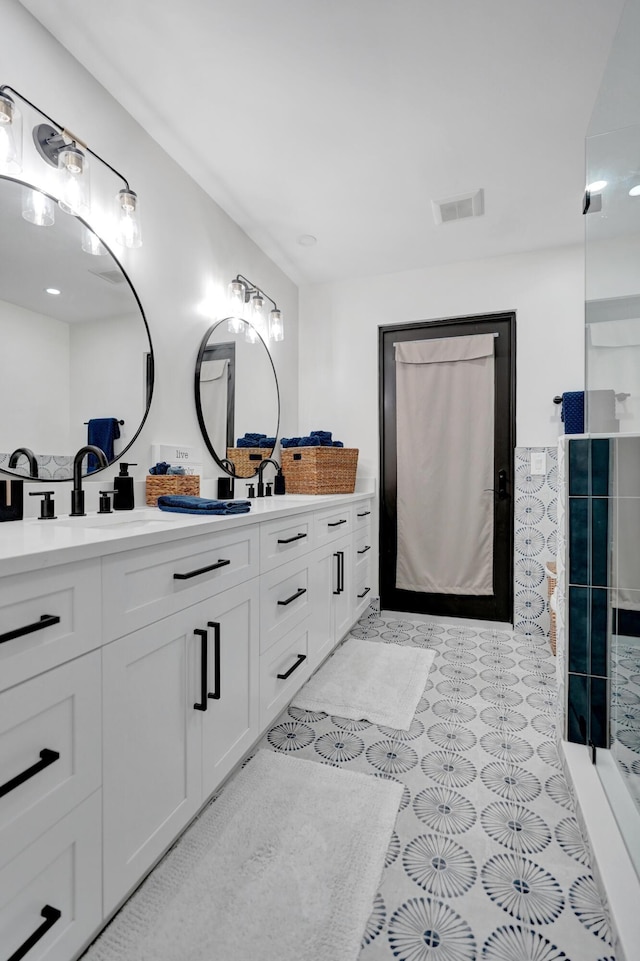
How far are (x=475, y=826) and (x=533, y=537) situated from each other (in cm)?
198

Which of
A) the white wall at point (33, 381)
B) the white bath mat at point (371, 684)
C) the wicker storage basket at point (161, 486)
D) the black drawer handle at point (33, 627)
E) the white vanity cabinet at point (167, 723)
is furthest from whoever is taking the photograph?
the white bath mat at point (371, 684)

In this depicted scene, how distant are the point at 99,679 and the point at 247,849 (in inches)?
28.1

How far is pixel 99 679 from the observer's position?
0.95 meters

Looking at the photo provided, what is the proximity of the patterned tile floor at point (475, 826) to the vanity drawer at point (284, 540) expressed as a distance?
694 mm

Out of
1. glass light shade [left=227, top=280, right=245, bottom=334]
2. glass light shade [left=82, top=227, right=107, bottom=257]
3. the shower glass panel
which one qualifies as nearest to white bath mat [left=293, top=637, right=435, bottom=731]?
the shower glass panel

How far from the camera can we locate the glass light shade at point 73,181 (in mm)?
1463

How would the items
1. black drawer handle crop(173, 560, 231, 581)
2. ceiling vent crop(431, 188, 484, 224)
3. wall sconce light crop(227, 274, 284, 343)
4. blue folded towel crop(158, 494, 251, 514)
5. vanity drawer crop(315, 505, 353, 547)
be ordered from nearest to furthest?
black drawer handle crop(173, 560, 231, 581)
blue folded towel crop(158, 494, 251, 514)
vanity drawer crop(315, 505, 353, 547)
ceiling vent crop(431, 188, 484, 224)
wall sconce light crop(227, 274, 284, 343)

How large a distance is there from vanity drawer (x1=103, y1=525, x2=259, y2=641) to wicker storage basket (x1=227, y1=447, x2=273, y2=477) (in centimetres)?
A: 107

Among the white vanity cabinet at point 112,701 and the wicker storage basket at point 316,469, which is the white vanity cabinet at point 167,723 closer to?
the white vanity cabinet at point 112,701

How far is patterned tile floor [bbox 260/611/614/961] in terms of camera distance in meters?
1.05

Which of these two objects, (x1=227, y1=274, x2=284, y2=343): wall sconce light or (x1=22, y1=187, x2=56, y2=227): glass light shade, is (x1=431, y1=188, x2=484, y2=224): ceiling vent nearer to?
(x1=227, y1=274, x2=284, y2=343): wall sconce light

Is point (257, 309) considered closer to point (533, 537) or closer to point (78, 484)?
point (78, 484)

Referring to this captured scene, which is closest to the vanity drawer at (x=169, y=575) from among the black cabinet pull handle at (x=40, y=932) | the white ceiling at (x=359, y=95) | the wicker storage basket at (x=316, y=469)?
the black cabinet pull handle at (x=40, y=932)

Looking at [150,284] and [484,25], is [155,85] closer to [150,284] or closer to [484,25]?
[150,284]
